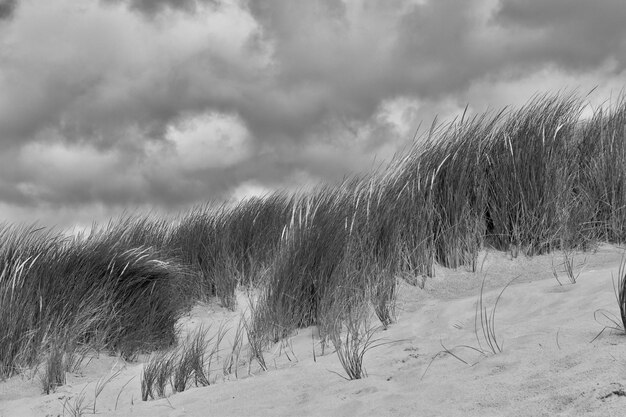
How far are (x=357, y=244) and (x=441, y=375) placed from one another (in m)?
2.16

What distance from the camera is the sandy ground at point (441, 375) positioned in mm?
2502

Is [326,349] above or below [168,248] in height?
below

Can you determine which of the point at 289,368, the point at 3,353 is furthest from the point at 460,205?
the point at 3,353

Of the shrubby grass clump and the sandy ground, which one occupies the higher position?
the shrubby grass clump

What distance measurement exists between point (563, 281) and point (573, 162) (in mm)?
2064

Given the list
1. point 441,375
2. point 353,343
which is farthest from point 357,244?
point 441,375

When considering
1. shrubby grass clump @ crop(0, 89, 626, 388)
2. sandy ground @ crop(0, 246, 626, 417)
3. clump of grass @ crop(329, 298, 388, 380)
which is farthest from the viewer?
shrubby grass clump @ crop(0, 89, 626, 388)

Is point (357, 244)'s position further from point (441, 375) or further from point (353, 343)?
point (441, 375)

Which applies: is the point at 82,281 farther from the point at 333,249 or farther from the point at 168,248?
the point at 333,249

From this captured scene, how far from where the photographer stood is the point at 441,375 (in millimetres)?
2984

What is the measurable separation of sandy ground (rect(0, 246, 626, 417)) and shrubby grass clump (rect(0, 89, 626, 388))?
349 millimetres

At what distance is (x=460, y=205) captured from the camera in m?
5.67

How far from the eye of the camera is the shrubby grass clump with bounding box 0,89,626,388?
487 cm

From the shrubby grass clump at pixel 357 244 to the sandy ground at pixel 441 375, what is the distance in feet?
1.15
